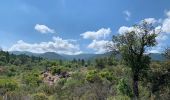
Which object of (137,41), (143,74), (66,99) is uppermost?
(137,41)

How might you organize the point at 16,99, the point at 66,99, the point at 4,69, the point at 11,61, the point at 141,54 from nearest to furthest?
the point at 16,99, the point at 141,54, the point at 66,99, the point at 4,69, the point at 11,61

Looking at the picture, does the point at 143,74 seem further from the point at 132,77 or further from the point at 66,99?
the point at 66,99

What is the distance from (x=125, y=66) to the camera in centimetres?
5044

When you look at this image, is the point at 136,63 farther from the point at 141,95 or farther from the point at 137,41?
the point at 141,95

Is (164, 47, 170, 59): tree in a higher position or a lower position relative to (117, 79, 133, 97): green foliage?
higher

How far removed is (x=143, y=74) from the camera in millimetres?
50250

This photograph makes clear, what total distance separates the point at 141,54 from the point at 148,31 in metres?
3.66

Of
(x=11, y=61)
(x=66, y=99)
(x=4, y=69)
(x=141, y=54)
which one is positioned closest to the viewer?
(x=141, y=54)

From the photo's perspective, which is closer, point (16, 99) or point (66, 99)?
point (16, 99)

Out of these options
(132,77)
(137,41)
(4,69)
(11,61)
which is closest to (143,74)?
(132,77)

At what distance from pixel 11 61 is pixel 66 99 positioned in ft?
475

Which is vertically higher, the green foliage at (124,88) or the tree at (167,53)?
the tree at (167,53)

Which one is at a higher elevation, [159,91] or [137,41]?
[137,41]

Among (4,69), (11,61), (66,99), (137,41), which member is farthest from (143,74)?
(11,61)
